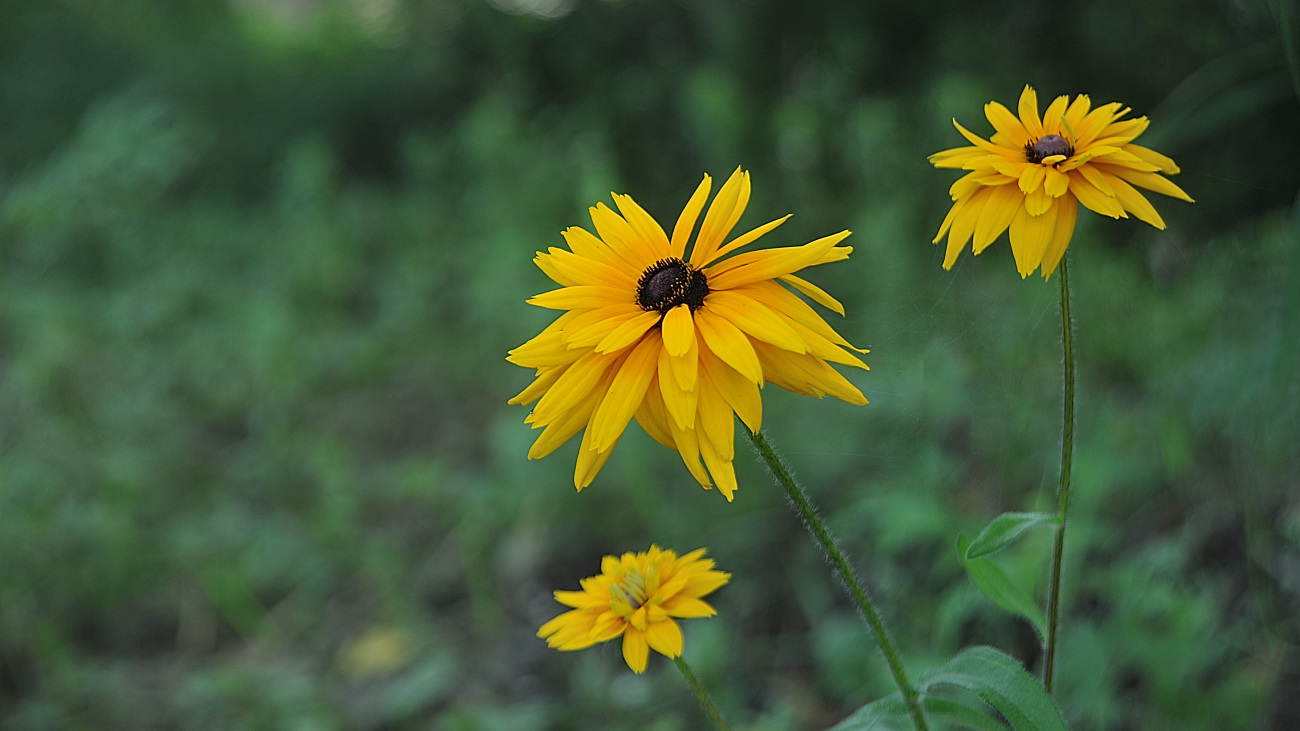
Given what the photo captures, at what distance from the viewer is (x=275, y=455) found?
9.26 ft

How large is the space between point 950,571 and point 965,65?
1826 millimetres

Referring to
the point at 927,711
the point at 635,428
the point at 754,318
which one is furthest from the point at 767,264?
the point at 635,428

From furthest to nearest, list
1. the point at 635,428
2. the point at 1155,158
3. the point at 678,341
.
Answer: the point at 635,428 → the point at 1155,158 → the point at 678,341


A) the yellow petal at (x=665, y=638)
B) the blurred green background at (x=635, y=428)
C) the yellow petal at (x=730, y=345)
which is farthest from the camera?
the blurred green background at (x=635, y=428)

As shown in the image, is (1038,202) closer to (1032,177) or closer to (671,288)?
(1032,177)

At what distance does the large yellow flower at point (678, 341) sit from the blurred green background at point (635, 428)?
0.33m

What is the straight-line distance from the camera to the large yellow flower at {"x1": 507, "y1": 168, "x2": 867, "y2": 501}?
25.0 inches

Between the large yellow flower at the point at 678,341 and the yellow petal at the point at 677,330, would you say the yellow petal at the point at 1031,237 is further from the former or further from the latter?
the yellow petal at the point at 677,330

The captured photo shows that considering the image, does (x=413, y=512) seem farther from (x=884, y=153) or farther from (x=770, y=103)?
(x=770, y=103)

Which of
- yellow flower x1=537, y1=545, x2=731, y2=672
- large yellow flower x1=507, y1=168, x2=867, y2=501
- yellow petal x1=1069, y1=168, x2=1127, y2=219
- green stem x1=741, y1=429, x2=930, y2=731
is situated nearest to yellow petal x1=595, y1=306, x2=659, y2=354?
large yellow flower x1=507, y1=168, x2=867, y2=501

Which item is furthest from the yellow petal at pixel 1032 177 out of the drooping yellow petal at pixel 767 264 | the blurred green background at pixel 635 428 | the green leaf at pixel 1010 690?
the green leaf at pixel 1010 690

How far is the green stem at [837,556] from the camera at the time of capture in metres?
0.67

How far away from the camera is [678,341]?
0.63m

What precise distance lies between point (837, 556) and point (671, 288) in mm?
239
